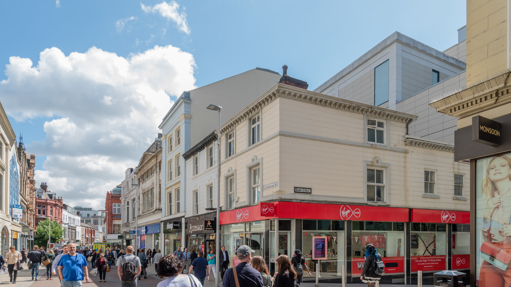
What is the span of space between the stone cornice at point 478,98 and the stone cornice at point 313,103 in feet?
26.5

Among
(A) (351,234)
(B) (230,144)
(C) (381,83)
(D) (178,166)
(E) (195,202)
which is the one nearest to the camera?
(A) (351,234)

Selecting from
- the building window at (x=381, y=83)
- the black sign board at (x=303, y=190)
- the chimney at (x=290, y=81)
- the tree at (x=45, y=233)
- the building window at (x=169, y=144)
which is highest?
the building window at (x=381, y=83)

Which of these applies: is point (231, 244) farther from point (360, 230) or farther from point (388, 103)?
point (388, 103)

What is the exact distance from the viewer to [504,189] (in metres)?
9.30

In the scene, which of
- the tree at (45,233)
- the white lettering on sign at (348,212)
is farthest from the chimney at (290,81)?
the tree at (45,233)

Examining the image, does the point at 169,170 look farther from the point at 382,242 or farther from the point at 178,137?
the point at 382,242

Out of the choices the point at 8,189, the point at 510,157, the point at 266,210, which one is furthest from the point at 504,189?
the point at 8,189

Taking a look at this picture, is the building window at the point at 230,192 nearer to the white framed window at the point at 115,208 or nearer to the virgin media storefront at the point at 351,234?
the virgin media storefront at the point at 351,234

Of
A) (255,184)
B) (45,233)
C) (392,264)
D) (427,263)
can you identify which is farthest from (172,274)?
(45,233)

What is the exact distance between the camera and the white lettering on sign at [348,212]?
1911cm

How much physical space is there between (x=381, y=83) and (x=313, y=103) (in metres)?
16.3

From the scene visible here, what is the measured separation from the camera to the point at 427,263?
21.6m

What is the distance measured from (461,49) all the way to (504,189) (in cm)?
2982

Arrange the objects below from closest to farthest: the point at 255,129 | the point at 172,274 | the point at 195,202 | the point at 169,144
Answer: the point at 172,274 < the point at 255,129 < the point at 195,202 < the point at 169,144
